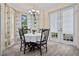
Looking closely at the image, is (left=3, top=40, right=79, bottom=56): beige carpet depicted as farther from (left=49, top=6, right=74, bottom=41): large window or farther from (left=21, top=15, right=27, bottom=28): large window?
(left=49, top=6, right=74, bottom=41): large window

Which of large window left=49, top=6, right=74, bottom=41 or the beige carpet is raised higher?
large window left=49, top=6, right=74, bottom=41

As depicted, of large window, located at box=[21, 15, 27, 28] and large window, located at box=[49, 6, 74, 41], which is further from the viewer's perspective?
large window, located at box=[49, 6, 74, 41]

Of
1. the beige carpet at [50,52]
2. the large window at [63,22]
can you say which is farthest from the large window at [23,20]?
the large window at [63,22]

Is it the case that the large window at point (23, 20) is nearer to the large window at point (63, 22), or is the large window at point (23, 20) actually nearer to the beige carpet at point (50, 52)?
the beige carpet at point (50, 52)

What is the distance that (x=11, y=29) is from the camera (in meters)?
4.73

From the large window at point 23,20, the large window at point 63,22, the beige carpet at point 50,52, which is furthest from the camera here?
the large window at point 63,22

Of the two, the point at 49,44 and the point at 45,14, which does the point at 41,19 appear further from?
the point at 49,44

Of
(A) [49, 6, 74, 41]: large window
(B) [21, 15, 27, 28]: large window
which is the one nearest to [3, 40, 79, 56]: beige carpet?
(B) [21, 15, 27, 28]: large window

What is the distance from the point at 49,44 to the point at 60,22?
1384 mm

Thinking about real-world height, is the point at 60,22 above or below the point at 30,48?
above

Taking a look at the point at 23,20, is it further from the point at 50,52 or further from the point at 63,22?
the point at 63,22

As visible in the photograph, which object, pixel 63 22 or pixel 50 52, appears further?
pixel 63 22

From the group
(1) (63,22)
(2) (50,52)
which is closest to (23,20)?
(2) (50,52)

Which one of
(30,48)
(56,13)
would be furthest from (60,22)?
(30,48)
